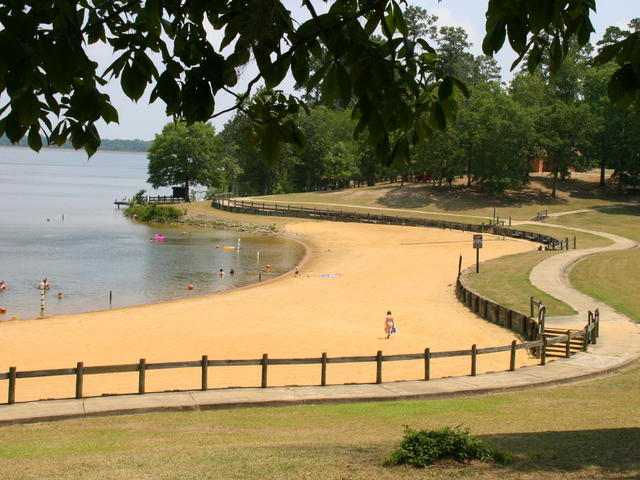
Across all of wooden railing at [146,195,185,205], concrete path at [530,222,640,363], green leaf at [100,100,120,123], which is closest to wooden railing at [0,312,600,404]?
concrete path at [530,222,640,363]

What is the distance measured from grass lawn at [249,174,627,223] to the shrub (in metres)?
73.4

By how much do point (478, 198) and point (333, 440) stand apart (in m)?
80.6

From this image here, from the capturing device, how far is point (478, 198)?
89062 millimetres

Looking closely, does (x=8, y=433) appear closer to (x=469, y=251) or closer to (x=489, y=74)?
(x=469, y=251)

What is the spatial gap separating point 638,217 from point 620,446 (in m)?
71.0

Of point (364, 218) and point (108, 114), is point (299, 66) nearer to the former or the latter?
point (108, 114)

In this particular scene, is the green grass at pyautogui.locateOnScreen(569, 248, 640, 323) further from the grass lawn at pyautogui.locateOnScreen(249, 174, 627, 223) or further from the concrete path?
the grass lawn at pyautogui.locateOnScreen(249, 174, 627, 223)

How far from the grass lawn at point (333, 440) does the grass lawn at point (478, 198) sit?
66.8m

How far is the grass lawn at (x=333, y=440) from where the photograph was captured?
810cm

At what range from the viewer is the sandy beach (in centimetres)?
2083

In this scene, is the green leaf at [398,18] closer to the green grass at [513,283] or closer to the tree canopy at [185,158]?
the green grass at [513,283]

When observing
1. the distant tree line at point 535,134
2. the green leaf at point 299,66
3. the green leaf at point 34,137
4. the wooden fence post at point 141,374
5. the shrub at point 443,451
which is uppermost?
the distant tree line at point 535,134

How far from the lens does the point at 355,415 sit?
1441cm

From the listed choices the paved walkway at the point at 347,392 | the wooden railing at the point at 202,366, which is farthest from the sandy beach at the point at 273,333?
the paved walkway at the point at 347,392
